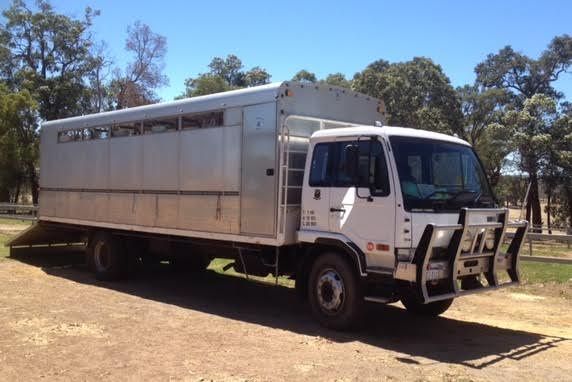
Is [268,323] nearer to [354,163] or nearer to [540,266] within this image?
[354,163]

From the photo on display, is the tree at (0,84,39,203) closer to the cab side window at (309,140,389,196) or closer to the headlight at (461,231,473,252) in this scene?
the cab side window at (309,140,389,196)

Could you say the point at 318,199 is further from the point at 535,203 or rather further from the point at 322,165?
the point at 535,203

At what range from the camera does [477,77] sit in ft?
126

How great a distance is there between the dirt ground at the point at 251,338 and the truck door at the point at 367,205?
4.03 feet

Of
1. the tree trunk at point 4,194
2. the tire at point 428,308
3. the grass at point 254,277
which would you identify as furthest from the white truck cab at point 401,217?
the tree trunk at point 4,194

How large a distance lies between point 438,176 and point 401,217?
3.14ft

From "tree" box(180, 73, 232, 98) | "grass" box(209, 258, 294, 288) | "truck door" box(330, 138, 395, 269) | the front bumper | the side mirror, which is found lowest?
"grass" box(209, 258, 294, 288)

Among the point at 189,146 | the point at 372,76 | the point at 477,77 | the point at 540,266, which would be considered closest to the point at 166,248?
the point at 189,146

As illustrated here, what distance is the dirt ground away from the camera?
6.32 m

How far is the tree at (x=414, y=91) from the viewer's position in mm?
34844

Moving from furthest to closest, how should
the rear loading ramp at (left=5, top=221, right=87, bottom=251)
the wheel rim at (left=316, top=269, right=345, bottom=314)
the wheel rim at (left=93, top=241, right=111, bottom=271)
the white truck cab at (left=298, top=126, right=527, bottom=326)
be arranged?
the rear loading ramp at (left=5, top=221, right=87, bottom=251) < the wheel rim at (left=93, top=241, right=111, bottom=271) < the wheel rim at (left=316, top=269, right=345, bottom=314) < the white truck cab at (left=298, top=126, right=527, bottom=326)

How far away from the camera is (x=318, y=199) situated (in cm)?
832

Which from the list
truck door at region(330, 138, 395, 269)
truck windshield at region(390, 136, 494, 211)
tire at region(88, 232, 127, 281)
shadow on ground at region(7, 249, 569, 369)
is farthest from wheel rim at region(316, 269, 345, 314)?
tire at region(88, 232, 127, 281)

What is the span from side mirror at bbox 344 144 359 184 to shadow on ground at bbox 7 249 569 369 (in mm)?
2045
